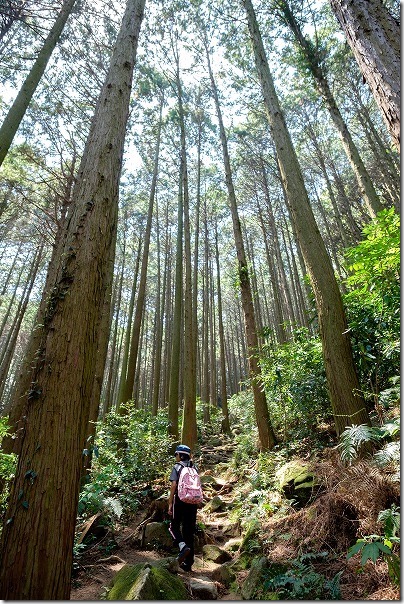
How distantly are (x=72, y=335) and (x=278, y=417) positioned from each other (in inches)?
248

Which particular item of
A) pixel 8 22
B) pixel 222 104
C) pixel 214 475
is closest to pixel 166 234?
pixel 222 104

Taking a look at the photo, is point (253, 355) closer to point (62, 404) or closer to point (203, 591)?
point (203, 591)

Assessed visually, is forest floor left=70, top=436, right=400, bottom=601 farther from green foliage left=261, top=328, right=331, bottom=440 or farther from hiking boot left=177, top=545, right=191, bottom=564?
green foliage left=261, top=328, right=331, bottom=440

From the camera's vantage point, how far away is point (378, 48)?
224 cm

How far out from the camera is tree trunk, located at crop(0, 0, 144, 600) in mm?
1717

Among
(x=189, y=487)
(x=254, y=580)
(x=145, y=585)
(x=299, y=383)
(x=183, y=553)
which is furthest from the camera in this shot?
(x=299, y=383)

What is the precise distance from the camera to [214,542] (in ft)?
16.0

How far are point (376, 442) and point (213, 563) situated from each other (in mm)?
2717

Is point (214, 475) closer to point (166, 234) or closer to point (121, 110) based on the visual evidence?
point (121, 110)

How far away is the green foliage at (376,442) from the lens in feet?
9.88

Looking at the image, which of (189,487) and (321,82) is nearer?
(189,487)

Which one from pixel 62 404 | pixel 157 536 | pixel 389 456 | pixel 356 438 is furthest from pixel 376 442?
pixel 157 536

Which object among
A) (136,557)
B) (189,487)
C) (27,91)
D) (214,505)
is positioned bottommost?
(136,557)

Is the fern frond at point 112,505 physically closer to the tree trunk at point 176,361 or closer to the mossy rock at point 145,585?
the mossy rock at point 145,585
